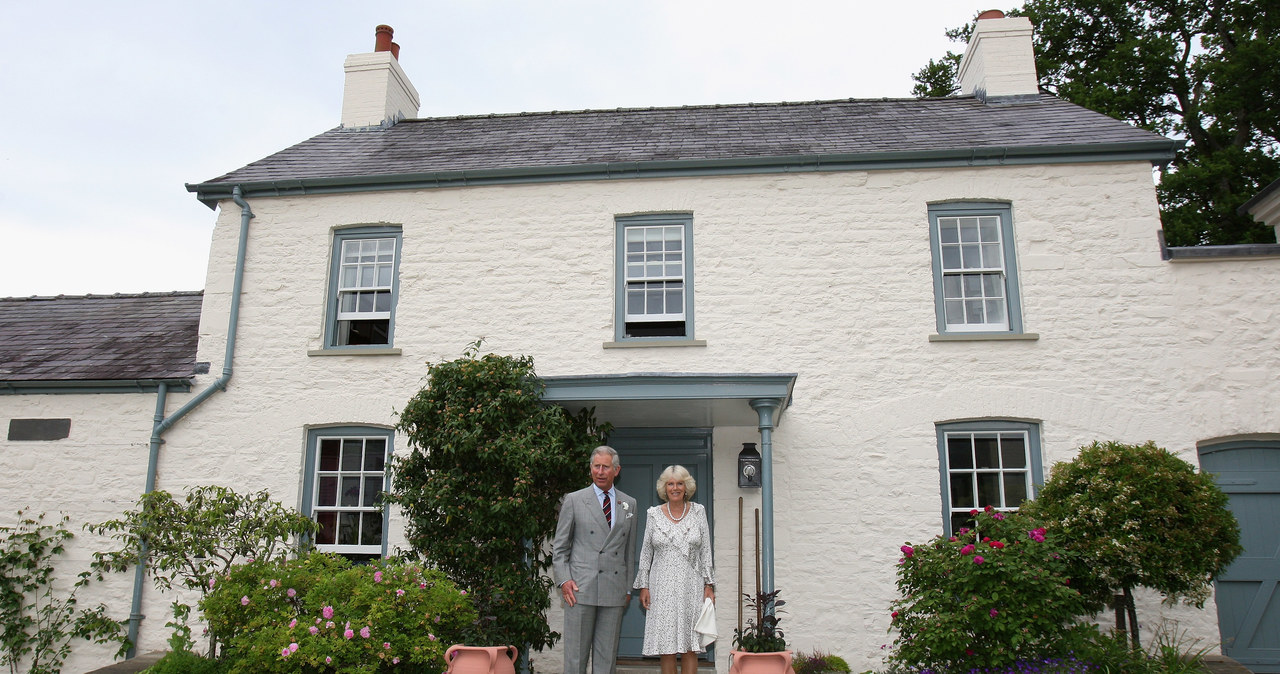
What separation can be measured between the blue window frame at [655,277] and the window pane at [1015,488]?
11.8 ft

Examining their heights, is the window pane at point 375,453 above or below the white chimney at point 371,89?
below

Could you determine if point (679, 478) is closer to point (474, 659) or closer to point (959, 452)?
point (474, 659)

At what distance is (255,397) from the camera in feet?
31.0

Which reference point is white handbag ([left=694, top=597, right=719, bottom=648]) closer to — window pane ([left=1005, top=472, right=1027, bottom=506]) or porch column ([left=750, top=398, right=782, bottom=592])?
porch column ([left=750, top=398, right=782, bottom=592])

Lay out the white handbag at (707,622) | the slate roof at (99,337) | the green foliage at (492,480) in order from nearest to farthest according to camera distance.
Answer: the white handbag at (707,622), the green foliage at (492,480), the slate roof at (99,337)

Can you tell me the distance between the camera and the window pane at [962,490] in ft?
28.3

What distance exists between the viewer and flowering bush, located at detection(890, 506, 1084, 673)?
621cm

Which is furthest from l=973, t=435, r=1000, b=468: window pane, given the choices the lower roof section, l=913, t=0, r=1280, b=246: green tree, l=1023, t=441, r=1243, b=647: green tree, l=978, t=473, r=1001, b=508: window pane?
l=913, t=0, r=1280, b=246: green tree

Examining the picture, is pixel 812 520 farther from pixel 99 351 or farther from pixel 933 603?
pixel 99 351

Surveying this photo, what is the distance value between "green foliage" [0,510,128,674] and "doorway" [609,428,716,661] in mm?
→ 5422

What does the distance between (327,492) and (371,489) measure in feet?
1.65

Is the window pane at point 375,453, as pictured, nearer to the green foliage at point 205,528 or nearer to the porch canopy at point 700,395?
the green foliage at point 205,528

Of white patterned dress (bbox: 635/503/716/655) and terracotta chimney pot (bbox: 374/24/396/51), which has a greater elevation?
terracotta chimney pot (bbox: 374/24/396/51)

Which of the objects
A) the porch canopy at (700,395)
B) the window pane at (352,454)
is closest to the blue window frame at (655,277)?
the porch canopy at (700,395)
